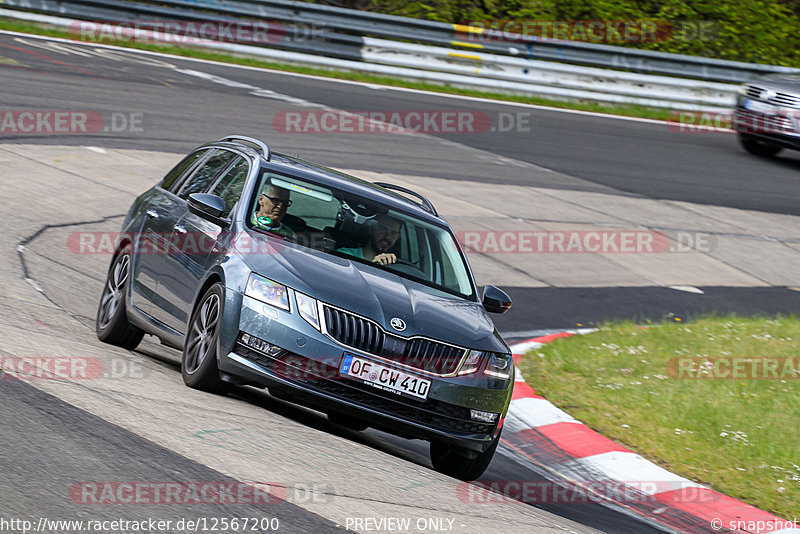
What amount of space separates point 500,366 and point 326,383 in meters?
1.11

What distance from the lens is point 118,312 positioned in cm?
822

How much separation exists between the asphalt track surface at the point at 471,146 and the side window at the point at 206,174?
63.2 inches

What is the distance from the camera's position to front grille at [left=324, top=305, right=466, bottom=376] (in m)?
6.21

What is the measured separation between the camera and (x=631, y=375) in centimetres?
963

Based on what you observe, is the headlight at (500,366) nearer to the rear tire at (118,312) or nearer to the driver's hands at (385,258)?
the driver's hands at (385,258)

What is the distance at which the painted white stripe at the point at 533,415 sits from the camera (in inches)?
333

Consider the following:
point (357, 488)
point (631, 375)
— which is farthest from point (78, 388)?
point (631, 375)

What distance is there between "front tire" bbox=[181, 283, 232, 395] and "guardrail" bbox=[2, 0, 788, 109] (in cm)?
1707

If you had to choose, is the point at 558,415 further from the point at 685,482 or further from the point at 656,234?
the point at 656,234
